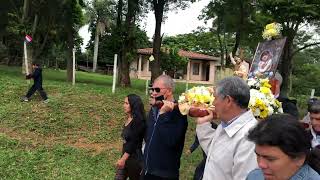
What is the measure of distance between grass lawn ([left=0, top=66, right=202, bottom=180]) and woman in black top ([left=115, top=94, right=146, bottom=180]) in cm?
316

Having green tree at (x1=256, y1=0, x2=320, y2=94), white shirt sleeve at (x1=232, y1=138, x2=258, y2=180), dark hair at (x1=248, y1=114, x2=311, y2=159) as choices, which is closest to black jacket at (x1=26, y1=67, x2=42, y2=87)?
green tree at (x1=256, y1=0, x2=320, y2=94)

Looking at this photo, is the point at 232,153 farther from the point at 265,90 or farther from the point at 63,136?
the point at 63,136

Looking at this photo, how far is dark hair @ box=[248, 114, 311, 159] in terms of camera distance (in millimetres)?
2105

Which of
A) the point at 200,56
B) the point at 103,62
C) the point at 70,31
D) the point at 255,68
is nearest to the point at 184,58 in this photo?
the point at 200,56

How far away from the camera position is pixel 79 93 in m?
14.9

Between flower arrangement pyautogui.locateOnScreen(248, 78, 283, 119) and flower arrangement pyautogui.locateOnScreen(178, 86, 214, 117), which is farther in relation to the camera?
flower arrangement pyautogui.locateOnScreen(248, 78, 283, 119)

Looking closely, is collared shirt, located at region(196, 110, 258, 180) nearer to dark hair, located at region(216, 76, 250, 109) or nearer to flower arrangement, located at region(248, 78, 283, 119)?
dark hair, located at region(216, 76, 250, 109)

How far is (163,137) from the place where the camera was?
14.6 ft

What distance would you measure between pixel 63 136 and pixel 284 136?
31.5 ft

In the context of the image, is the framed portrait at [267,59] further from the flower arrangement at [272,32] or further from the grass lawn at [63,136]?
the grass lawn at [63,136]

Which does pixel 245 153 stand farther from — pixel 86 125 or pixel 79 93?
pixel 79 93

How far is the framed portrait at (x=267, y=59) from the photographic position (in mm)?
4902

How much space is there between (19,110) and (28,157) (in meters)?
3.52

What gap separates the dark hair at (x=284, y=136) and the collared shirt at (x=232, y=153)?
0.71 m
